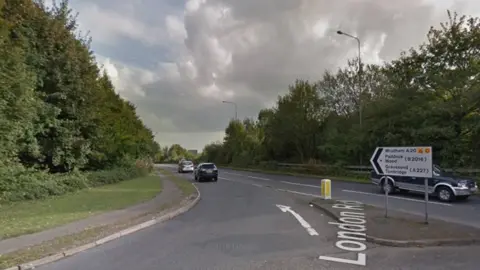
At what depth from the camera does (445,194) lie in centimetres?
1686

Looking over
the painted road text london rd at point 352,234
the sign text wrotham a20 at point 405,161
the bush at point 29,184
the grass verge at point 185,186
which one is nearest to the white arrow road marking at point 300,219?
the painted road text london rd at point 352,234

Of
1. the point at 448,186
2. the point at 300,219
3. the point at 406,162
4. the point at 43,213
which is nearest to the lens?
the point at 406,162

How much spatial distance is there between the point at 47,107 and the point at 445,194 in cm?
2123

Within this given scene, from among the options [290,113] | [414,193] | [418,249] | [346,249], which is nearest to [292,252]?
[346,249]

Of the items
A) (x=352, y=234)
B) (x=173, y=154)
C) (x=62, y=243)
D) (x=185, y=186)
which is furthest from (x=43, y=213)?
(x=173, y=154)

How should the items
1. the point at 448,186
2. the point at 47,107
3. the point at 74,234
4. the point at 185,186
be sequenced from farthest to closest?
the point at 185,186
the point at 47,107
the point at 448,186
the point at 74,234

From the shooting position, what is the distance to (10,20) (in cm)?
2067

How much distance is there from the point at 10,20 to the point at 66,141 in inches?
293

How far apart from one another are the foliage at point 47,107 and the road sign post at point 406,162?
14964mm

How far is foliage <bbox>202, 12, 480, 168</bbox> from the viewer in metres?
24.2

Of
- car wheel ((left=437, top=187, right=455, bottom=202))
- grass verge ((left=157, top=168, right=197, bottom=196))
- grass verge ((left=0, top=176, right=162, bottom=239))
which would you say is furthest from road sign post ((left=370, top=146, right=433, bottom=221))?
grass verge ((left=157, top=168, right=197, bottom=196))

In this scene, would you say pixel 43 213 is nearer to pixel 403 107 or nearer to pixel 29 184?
pixel 29 184

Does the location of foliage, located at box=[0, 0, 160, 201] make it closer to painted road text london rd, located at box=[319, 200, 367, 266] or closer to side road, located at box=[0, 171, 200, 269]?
side road, located at box=[0, 171, 200, 269]

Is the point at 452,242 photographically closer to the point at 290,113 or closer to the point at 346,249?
the point at 346,249
